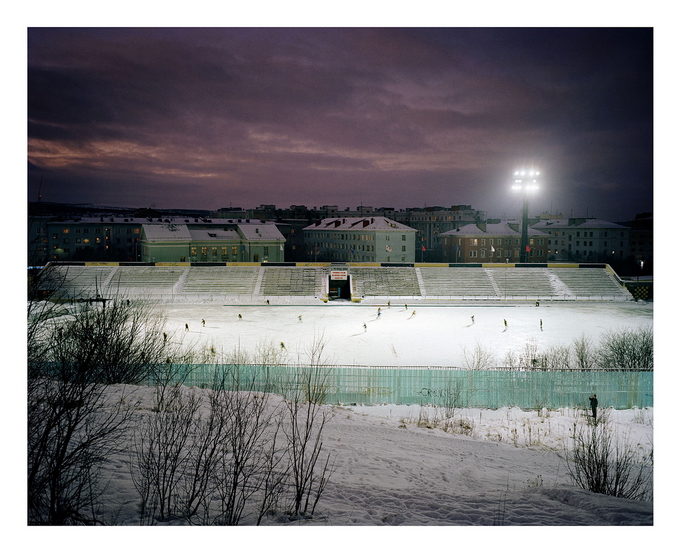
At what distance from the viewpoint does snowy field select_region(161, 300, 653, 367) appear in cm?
1992

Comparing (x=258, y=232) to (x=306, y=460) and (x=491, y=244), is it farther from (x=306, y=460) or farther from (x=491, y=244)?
(x=306, y=460)

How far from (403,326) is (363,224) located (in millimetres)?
38778

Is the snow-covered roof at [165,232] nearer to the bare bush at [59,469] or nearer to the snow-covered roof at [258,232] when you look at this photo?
the snow-covered roof at [258,232]

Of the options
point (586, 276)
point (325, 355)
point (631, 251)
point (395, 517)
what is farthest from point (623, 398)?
point (631, 251)

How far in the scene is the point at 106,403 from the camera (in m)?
7.86

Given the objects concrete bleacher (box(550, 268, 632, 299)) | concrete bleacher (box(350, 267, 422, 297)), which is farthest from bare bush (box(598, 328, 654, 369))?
concrete bleacher (box(550, 268, 632, 299))

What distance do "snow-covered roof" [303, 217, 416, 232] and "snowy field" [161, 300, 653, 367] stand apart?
26.7 meters

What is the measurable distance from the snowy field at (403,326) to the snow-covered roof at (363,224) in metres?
26.7

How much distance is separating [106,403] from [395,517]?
5454 mm

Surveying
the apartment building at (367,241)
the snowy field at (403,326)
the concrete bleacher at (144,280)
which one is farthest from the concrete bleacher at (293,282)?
the apartment building at (367,241)

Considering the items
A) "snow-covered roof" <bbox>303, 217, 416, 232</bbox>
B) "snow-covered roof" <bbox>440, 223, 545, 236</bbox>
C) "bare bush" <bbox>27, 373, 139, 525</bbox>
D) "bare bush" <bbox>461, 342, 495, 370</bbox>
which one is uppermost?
"snow-covered roof" <bbox>303, 217, 416, 232</bbox>

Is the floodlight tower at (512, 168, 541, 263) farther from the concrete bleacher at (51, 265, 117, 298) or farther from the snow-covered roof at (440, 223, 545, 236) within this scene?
the concrete bleacher at (51, 265, 117, 298)

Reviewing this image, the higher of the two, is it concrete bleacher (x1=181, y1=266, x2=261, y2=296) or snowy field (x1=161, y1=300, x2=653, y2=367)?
concrete bleacher (x1=181, y1=266, x2=261, y2=296)

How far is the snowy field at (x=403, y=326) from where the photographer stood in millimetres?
19922
